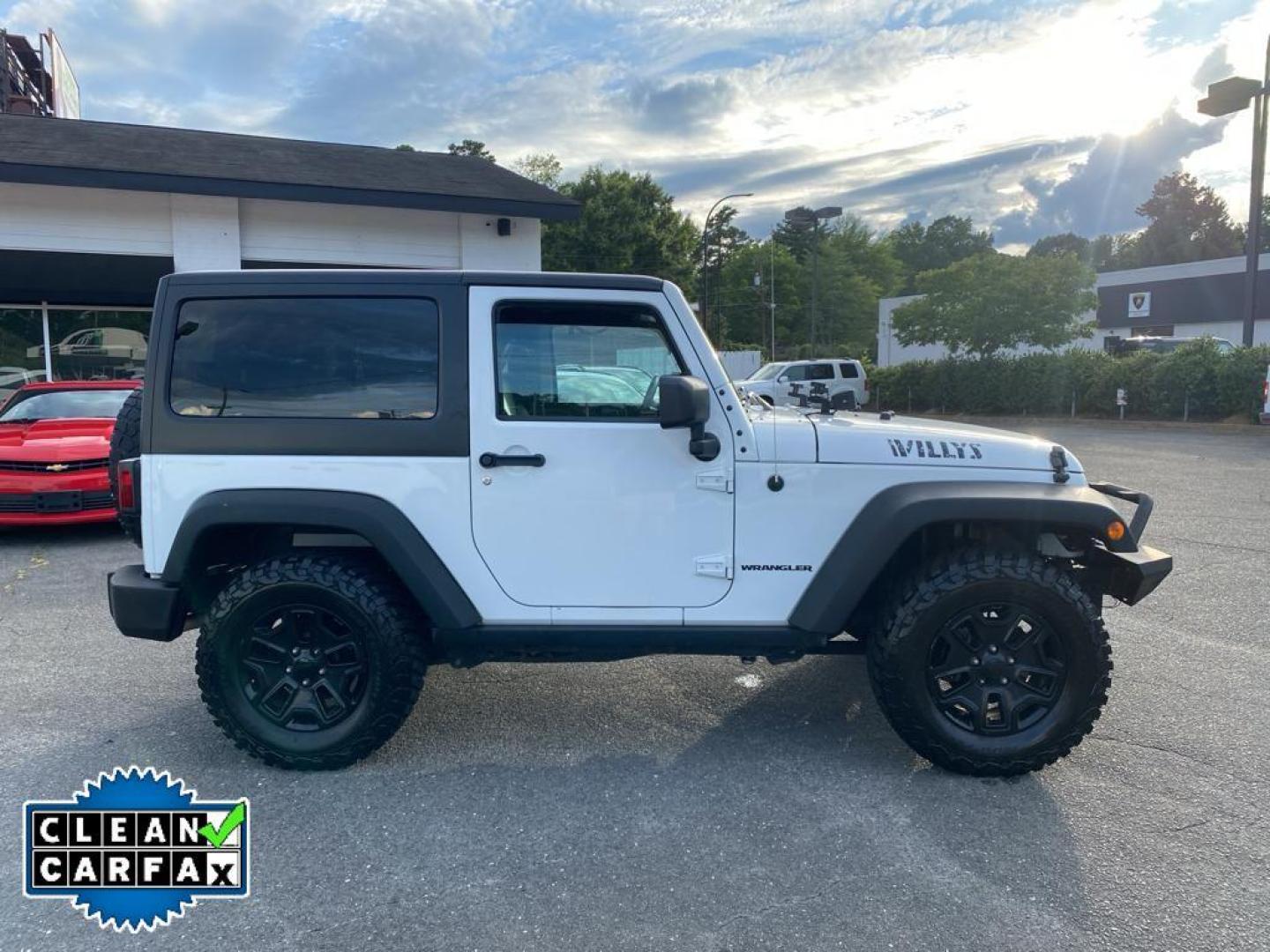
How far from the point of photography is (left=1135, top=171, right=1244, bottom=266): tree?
7631cm

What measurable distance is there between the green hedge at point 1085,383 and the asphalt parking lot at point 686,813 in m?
17.0

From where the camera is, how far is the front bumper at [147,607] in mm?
3312

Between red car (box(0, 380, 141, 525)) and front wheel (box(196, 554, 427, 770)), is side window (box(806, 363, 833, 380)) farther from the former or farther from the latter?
front wheel (box(196, 554, 427, 770))

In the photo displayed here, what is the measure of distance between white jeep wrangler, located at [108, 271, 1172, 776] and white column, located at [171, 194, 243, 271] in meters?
10.9

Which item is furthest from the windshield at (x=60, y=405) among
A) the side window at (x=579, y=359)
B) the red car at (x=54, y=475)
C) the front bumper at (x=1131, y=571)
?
the front bumper at (x=1131, y=571)

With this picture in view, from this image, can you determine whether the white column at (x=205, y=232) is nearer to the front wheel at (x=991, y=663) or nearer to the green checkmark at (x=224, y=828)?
the green checkmark at (x=224, y=828)

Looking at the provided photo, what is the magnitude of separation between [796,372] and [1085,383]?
7550mm

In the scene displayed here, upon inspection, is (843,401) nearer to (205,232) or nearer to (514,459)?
(514,459)

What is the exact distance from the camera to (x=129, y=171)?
12086 mm

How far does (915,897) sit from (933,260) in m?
105

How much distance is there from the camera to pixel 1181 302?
129 feet

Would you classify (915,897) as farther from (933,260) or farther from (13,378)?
(933,260)

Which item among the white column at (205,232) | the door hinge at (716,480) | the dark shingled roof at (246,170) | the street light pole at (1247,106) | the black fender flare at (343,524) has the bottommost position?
the black fender flare at (343,524)

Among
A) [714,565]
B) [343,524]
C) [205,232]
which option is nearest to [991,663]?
[714,565]
